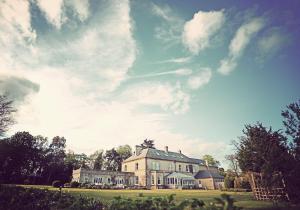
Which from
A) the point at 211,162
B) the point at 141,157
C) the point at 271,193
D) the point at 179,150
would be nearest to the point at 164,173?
the point at 141,157

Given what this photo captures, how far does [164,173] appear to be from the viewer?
4666cm

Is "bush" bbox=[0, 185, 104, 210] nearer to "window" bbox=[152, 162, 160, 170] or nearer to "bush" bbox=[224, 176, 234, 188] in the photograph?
"bush" bbox=[224, 176, 234, 188]

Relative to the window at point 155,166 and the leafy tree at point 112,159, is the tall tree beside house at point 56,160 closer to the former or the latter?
the leafy tree at point 112,159

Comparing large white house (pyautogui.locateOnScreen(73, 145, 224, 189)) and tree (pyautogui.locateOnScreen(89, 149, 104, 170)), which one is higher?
tree (pyautogui.locateOnScreen(89, 149, 104, 170))

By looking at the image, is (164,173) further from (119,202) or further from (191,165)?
(119,202)

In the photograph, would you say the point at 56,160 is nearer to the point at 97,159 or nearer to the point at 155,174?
the point at 97,159

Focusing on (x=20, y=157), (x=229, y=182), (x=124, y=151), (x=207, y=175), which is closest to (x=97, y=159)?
(x=124, y=151)

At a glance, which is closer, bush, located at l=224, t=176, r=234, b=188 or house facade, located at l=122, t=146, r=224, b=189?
bush, located at l=224, t=176, r=234, b=188

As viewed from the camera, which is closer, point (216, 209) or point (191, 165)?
point (216, 209)

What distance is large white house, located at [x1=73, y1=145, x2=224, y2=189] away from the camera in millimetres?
43250

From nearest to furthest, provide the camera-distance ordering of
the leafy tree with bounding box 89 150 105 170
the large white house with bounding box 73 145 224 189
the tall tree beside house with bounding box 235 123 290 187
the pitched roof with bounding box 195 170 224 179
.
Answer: the tall tree beside house with bounding box 235 123 290 187 < the large white house with bounding box 73 145 224 189 < the pitched roof with bounding box 195 170 224 179 < the leafy tree with bounding box 89 150 105 170

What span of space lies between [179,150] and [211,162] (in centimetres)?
3985

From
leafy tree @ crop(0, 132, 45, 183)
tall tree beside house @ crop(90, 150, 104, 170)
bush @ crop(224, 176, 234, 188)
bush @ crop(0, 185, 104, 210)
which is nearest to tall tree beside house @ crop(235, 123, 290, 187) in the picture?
bush @ crop(0, 185, 104, 210)

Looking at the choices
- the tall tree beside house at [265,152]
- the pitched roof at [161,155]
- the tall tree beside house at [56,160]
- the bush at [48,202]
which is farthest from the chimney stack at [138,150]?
the bush at [48,202]
